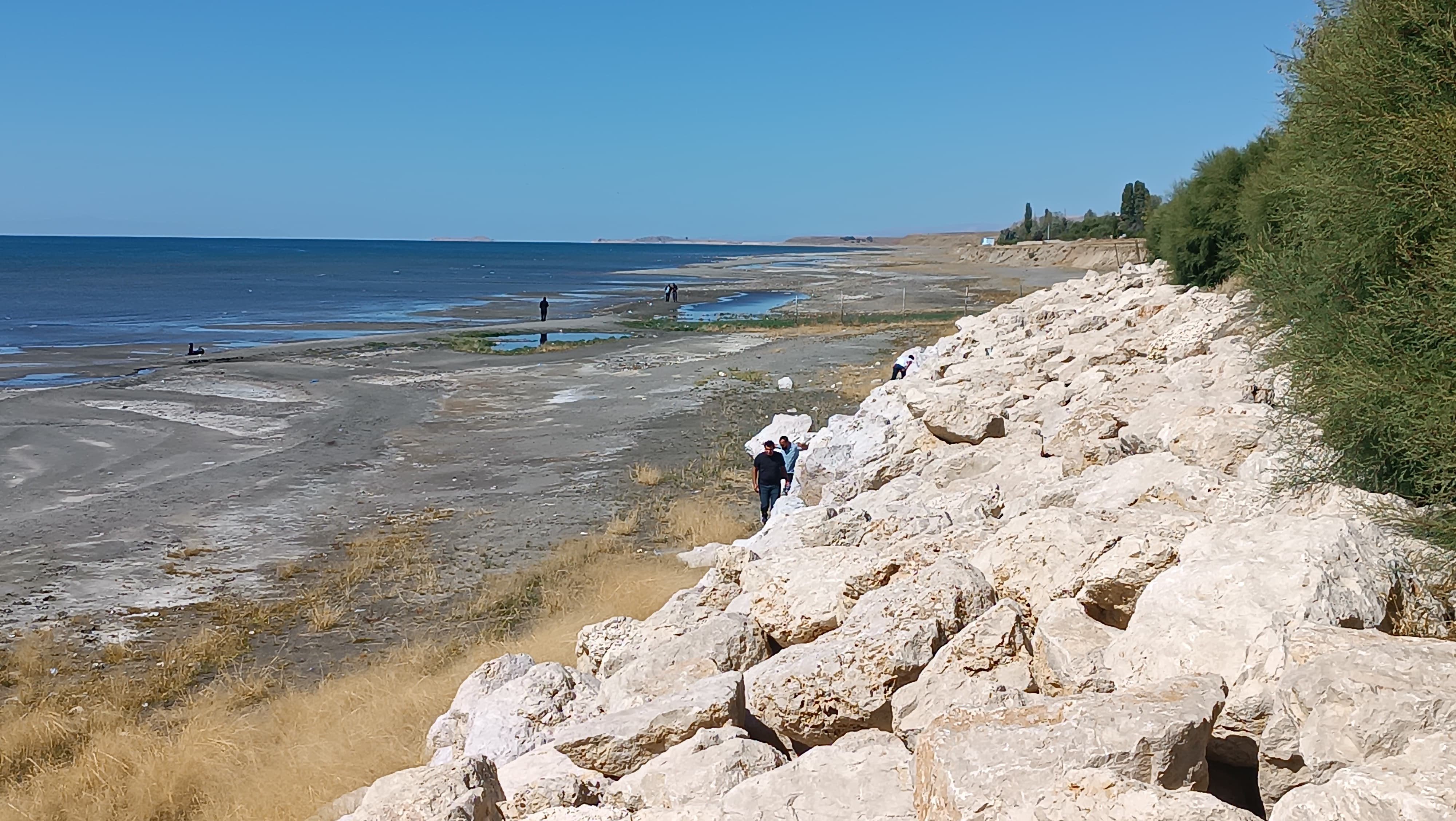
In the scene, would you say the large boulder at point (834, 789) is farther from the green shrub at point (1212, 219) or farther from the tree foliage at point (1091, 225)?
the tree foliage at point (1091, 225)

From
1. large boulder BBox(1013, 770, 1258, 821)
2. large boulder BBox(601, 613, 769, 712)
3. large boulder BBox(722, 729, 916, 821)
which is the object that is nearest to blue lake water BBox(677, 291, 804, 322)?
large boulder BBox(601, 613, 769, 712)

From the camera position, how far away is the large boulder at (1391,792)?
2832 mm

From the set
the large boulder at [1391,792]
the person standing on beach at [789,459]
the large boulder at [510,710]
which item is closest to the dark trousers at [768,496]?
the person standing on beach at [789,459]

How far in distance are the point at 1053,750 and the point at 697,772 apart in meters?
1.51

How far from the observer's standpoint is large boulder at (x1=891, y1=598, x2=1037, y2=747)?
431cm

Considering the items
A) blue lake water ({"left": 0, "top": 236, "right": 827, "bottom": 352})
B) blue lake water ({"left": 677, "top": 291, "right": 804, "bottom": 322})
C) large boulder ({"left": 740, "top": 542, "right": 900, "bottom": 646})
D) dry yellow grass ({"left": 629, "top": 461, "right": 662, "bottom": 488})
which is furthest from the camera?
blue lake water ({"left": 677, "top": 291, "right": 804, "bottom": 322})

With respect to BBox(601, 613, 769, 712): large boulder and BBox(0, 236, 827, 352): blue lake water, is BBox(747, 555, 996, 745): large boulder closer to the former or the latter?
BBox(601, 613, 769, 712): large boulder

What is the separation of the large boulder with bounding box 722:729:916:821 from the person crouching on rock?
1656 cm

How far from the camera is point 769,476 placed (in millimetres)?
12930

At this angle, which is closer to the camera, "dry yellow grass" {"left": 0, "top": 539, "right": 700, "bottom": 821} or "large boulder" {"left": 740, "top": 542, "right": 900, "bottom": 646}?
"large boulder" {"left": 740, "top": 542, "right": 900, "bottom": 646}

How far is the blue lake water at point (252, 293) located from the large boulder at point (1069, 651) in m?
32.2

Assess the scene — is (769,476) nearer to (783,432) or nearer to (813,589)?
(783,432)

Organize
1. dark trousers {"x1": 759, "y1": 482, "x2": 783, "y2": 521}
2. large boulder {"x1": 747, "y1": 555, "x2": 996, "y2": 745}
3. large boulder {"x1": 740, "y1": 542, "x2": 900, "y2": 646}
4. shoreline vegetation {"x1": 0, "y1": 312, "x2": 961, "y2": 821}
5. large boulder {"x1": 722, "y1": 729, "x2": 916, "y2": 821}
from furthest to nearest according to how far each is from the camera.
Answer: dark trousers {"x1": 759, "y1": 482, "x2": 783, "y2": 521} → shoreline vegetation {"x1": 0, "y1": 312, "x2": 961, "y2": 821} → large boulder {"x1": 740, "y1": 542, "x2": 900, "y2": 646} → large boulder {"x1": 747, "y1": 555, "x2": 996, "y2": 745} → large boulder {"x1": 722, "y1": 729, "x2": 916, "y2": 821}

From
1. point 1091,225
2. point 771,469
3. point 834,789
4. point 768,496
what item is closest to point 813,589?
point 834,789
